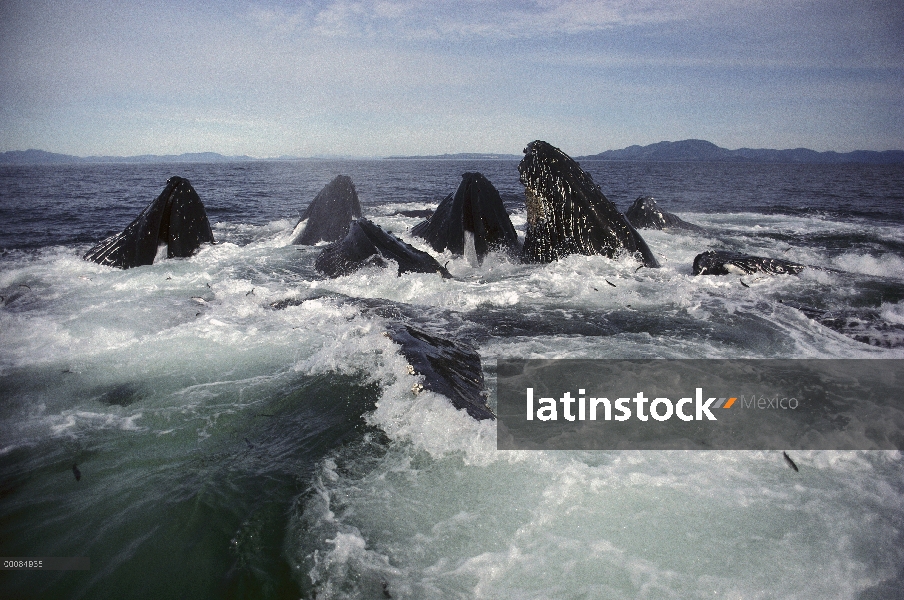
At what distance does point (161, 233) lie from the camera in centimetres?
995

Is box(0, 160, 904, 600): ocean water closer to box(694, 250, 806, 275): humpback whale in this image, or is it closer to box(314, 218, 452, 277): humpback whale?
box(314, 218, 452, 277): humpback whale

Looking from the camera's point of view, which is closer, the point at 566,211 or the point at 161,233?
the point at 566,211

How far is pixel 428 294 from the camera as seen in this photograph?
7828 millimetres

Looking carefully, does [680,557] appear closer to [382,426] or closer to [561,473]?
[561,473]

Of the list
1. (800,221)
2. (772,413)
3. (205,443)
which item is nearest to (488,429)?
(205,443)

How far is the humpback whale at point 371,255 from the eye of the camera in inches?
325

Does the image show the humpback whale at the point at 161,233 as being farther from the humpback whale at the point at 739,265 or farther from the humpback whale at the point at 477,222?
the humpback whale at the point at 739,265

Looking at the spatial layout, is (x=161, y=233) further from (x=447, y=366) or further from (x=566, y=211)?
(x=447, y=366)

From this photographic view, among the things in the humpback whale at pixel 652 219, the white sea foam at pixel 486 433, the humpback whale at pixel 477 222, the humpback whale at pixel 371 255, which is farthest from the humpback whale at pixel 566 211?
the humpback whale at pixel 652 219

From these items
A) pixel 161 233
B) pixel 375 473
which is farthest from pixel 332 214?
pixel 375 473

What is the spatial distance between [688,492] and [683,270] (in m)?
7.20

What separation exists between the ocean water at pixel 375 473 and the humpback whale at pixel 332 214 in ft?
16.7

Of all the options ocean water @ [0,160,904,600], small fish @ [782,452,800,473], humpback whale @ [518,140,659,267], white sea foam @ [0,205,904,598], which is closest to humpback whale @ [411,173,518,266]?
humpback whale @ [518,140,659,267]

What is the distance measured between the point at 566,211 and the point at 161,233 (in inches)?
317
